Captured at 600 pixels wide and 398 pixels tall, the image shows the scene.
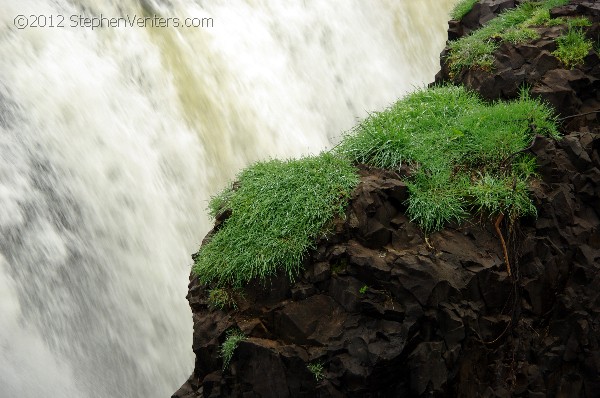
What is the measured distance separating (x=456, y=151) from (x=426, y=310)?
1.62 metres

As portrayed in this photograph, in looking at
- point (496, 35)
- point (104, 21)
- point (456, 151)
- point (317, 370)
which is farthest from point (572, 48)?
point (104, 21)

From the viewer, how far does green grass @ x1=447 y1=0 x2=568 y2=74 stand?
735 centimetres

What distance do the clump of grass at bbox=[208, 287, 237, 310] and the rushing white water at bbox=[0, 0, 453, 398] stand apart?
124 centimetres

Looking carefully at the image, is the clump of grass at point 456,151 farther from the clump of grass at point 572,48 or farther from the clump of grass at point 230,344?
the clump of grass at point 230,344

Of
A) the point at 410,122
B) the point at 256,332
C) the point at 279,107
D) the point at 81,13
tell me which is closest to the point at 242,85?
the point at 279,107

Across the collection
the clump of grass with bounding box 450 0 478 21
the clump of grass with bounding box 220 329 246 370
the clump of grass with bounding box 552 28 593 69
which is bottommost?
the clump of grass with bounding box 220 329 246 370

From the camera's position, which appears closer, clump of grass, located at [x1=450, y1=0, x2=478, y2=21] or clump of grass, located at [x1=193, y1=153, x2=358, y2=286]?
clump of grass, located at [x1=193, y1=153, x2=358, y2=286]

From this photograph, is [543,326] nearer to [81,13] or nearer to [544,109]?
[544,109]

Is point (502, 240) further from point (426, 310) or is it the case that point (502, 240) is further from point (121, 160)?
point (121, 160)

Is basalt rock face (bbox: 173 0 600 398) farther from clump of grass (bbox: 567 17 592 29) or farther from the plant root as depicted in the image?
clump of grass (bbox: 567 17 592 29)

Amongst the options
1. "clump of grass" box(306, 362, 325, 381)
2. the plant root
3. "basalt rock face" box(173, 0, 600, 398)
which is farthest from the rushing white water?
the plant root

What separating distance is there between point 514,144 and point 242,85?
369 centimetres

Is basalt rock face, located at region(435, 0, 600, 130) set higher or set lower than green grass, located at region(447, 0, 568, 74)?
lower

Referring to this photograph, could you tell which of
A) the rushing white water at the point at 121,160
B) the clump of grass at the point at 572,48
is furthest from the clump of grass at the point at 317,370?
the clump of grass at the point at 572,48
